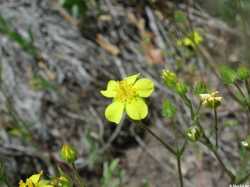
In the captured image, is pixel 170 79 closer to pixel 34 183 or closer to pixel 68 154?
pixel 68 154

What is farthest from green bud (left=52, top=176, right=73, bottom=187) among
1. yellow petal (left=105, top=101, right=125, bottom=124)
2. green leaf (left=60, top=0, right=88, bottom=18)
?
green leaf (left=60, top=0, right=88, bottom=18)

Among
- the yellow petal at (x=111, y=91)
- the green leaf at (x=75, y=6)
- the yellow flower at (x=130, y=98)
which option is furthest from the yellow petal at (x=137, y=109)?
the green leaf at (x=75, y=6)

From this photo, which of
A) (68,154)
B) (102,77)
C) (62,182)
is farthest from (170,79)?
(102,77)

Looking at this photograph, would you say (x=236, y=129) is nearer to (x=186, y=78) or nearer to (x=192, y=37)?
(x=186, y=78)

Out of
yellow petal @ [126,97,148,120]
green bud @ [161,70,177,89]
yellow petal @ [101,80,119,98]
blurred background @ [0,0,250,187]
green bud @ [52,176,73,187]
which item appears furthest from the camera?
blurred background @ [0,0,250,187]

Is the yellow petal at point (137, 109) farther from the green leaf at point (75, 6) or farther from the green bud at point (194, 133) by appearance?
the green leaf at point (75, 6)

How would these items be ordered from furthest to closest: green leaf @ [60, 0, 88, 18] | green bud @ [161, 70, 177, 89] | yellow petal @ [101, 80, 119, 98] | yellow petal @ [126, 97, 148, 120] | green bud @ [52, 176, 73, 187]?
green leaf @ [60, 0, 88, 18] < yellow petal @ [101, 80, 119, 98] < green bud @ [161, 70, 177, 89] < yellow petal @ [126, 97, 148, 120] < green bud @ [52, 176, 73, 187]

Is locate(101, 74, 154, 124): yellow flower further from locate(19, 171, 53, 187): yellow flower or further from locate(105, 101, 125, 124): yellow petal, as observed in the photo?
locate(19, 171, 53, 187): yellow flower
